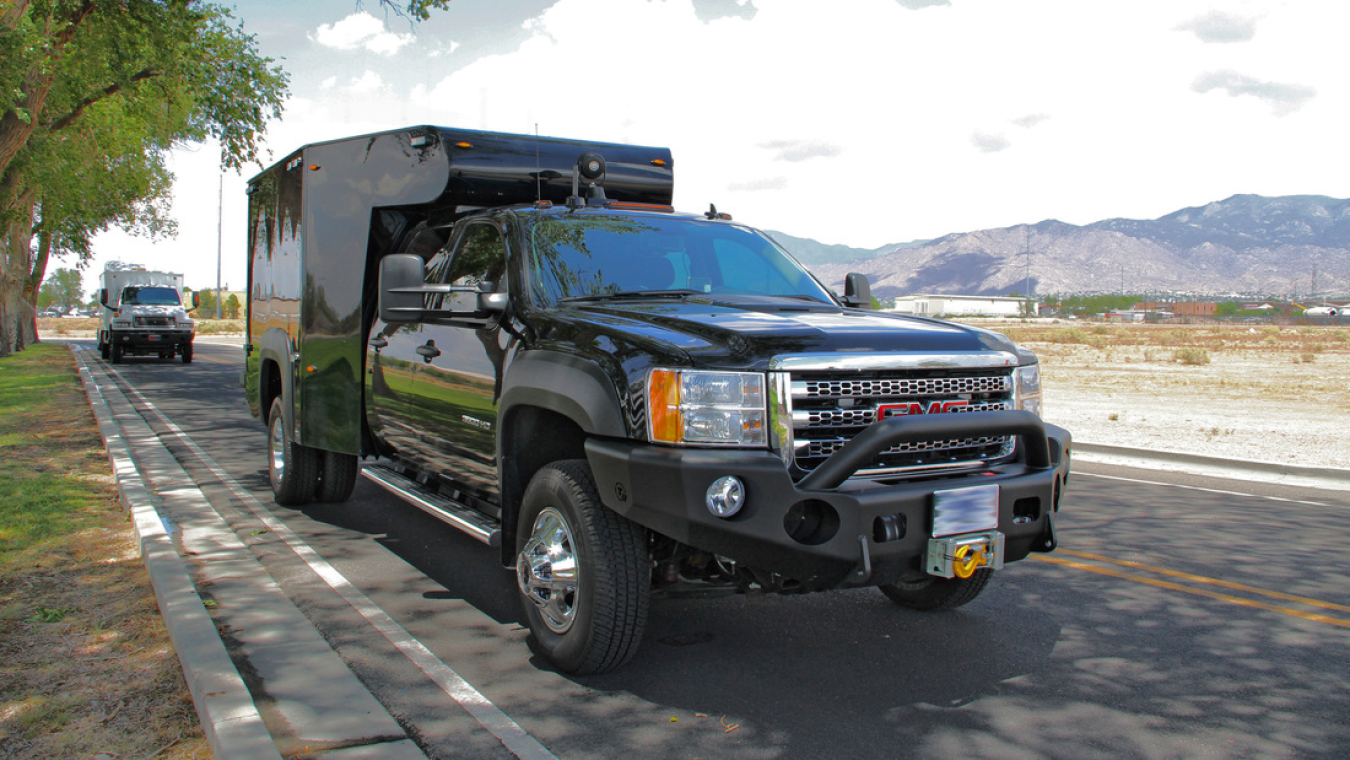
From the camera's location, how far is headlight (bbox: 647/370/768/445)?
3.69 metres

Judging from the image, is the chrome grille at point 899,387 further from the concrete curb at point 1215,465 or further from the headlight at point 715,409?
the concrete curb at point 1215,465

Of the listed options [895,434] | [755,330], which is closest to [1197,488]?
[895,434]

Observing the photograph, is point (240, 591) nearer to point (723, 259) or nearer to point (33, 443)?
point (723, 259)

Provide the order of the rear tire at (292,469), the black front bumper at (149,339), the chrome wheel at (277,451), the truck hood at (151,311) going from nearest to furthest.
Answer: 1. the rear tire at (292,469)
2. the chrome wheel at (277,451)
3. the black front bumper at (149,339)
4. the truck hood at (151,311)

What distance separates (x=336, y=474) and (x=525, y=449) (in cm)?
366

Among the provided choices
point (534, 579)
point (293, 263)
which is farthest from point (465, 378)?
point (293, 263)

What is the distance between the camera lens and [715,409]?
3688 millimetres

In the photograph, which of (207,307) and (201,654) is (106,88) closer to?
(201,654)

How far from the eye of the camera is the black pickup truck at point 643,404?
3.65 m

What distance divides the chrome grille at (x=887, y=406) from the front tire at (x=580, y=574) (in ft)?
2.73

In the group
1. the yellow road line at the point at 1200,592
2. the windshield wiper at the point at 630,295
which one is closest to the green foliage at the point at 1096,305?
the yellow road line at the point at 1200,592

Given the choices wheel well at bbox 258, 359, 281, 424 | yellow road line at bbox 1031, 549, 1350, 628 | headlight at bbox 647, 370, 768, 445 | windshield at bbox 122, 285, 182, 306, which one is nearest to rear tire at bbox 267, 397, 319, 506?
wheel well at bbox 258, 359, 281, 424

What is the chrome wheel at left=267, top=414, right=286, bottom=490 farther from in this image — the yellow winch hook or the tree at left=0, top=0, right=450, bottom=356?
the tree at left=0, top=0, right=450, bottom=356

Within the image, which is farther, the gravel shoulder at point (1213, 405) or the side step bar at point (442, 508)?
the gravel shoulder at point (1213, 405)
